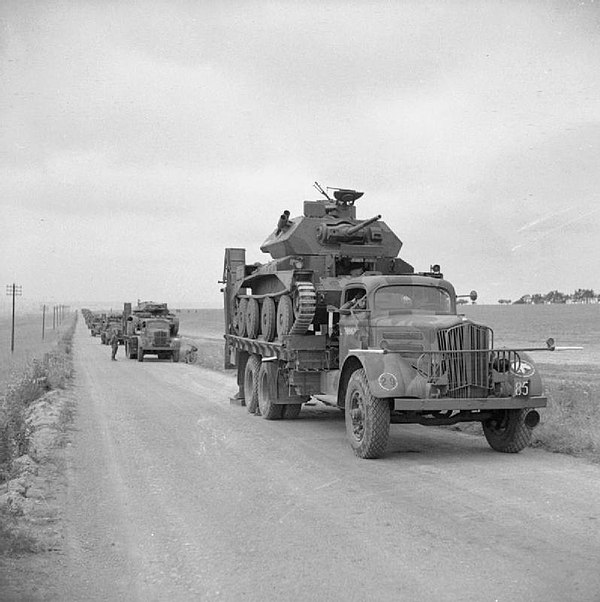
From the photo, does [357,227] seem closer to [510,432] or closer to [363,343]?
[363,343]

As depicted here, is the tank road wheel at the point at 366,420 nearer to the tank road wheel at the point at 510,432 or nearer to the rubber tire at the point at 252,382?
the tank road wheel at the point at 510,432

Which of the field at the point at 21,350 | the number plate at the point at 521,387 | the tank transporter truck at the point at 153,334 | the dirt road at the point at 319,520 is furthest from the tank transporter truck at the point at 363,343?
the tank transporter truck at the point at 153,334

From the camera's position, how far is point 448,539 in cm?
611

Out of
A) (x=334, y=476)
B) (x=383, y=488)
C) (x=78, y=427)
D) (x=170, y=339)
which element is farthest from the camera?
(x=170, y=339)

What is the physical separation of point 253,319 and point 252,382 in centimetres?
120

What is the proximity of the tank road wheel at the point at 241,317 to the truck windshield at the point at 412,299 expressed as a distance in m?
5.34

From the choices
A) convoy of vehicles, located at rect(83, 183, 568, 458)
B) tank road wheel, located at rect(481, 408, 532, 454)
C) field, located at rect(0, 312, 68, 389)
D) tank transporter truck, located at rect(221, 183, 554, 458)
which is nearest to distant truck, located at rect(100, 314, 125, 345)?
field, located at rect(0, 312, 68, 389)

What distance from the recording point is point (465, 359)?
9633mm

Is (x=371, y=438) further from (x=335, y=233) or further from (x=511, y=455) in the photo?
(x=335, y=233)

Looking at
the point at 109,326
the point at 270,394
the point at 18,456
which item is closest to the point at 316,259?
the point at 270,394

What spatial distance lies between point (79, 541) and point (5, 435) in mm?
3101

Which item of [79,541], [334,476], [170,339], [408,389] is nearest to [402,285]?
[408,389]

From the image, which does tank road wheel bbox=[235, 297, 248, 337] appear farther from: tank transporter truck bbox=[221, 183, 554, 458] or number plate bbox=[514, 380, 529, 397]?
number plate bbox=[514, 380, 529, 397]

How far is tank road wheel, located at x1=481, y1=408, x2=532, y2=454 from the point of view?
9969 millimetres
